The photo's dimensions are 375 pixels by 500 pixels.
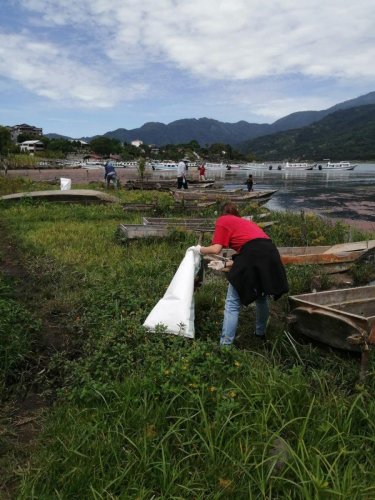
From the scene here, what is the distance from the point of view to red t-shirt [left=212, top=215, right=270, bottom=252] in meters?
4.31

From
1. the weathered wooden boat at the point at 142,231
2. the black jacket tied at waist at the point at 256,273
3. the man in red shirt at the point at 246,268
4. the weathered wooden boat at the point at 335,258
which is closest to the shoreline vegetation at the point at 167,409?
the man in red shirt at the point at 246,268

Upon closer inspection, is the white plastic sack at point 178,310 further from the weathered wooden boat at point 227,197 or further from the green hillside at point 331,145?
the green hillside at point 331,145

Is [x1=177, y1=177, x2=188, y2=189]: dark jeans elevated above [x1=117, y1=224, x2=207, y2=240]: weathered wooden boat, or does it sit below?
above

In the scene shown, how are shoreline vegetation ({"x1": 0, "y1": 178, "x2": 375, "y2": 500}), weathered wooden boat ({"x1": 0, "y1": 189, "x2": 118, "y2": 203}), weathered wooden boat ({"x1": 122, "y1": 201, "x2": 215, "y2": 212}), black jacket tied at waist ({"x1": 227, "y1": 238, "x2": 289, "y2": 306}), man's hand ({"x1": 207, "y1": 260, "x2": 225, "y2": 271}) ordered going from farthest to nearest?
weathered wooden boat ({"x1": 0, "y1": 189, "x2": 118, "y2": 203}), weathered wooden boat ({"x1": 122, "y1": 201, "x2": 215, "y2": 212}), man's hand ({"x1": 207, "y1": 260, "x2": 225, "y2": 271}), black jacket tied at waist ({"x1": 227, "y1": 238, "x2": 289, "y2": 306}), shoreline vegetation ({"x1": 0, "y1": 178, "x2": 375, "y2": 500})

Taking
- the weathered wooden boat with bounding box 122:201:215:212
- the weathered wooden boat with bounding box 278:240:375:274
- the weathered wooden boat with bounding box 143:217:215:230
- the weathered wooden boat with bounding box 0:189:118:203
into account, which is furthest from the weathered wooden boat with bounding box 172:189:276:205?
the weathered wooden boat with bounding box 278:240:375:274

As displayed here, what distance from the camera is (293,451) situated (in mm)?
2594

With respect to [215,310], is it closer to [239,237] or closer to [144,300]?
[144,300]

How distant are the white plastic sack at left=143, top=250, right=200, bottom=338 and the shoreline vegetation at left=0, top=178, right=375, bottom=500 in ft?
0.54

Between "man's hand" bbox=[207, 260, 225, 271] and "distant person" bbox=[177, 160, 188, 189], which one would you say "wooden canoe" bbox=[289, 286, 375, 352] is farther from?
"distant person" bbox=[177, 160, 188, 189]

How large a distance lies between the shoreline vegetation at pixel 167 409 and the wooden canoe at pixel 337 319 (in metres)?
0.19

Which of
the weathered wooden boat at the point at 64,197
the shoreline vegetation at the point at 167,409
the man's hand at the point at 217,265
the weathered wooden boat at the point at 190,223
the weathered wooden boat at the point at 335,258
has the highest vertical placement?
the man's hand at the point at 217,265

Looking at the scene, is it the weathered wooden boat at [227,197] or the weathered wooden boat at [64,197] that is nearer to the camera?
the weathered wooden boat at [64,197]

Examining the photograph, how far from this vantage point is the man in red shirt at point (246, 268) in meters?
4.17

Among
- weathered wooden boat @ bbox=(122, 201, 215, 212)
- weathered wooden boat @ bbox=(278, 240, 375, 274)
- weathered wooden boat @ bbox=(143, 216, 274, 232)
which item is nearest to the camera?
weathered wooden boat @ bbox=(278, 240, 375, 274)
